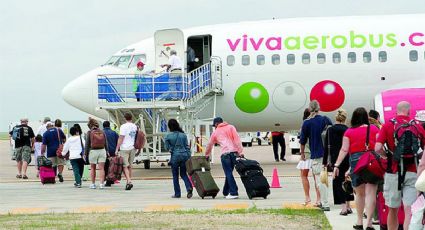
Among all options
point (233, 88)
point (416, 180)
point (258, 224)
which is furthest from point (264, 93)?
point (416, 180)

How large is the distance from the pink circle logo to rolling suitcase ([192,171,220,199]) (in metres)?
10.2

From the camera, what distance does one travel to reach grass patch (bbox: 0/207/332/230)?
12.0 meters

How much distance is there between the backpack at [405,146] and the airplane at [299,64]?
1616 cm

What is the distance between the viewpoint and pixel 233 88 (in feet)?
87.8

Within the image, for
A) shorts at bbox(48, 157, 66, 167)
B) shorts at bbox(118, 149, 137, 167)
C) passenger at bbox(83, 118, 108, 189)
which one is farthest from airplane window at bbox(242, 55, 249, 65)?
passenger at bbox(83, 118, 108, 189)

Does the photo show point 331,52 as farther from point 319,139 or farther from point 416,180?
point 416,180

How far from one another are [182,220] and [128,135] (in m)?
7.59

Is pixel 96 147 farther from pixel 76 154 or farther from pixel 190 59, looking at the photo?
pixel 190 59

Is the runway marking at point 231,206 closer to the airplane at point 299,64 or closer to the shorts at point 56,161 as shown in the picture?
the shorts at point 56,161

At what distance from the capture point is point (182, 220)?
12594 millimetres

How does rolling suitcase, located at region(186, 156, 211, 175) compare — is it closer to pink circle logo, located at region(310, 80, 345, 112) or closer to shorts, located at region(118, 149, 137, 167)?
shorts, located at region(118, 149, 137, 167)

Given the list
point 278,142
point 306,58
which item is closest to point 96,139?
point 306,58

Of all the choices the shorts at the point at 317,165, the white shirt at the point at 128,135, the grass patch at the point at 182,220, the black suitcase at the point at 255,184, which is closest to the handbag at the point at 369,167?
the grass patch at the point at 182,220

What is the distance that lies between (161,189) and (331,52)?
921cm
